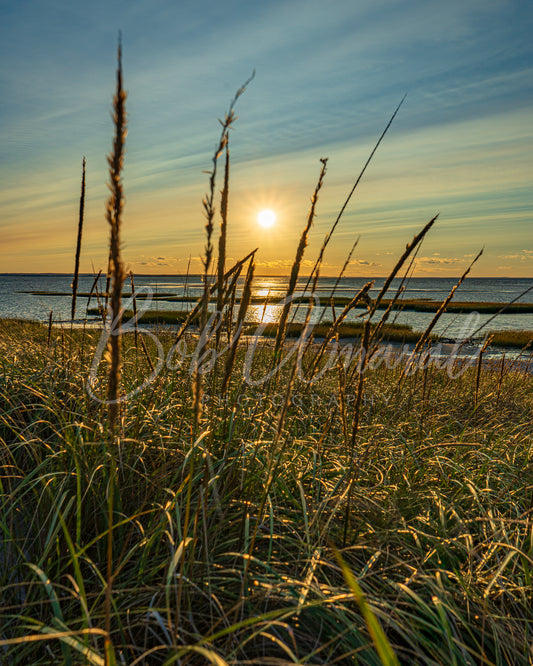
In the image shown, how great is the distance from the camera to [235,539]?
5.05 feet

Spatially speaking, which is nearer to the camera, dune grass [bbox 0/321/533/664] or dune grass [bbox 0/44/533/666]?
dune grass [bbox 0/44/533/666]

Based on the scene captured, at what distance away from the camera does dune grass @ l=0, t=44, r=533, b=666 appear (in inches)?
45.2

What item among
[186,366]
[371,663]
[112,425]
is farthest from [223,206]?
[186,366]

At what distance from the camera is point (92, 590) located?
159 centimetres

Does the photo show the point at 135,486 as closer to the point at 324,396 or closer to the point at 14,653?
the point at 14,653

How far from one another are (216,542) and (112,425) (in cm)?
108

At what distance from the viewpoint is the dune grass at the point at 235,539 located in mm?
1147
